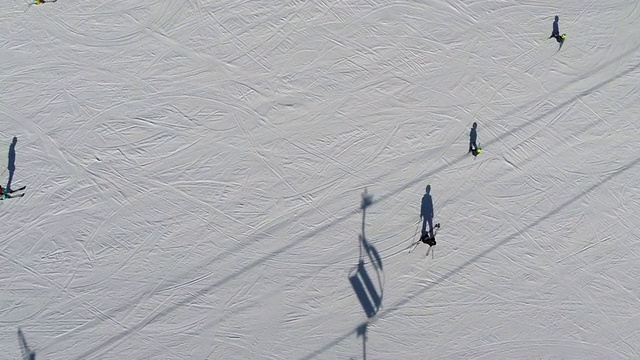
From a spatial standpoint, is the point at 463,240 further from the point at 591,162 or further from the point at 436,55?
the point at 436,55

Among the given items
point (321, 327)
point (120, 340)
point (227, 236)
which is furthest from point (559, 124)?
point (120, 340)

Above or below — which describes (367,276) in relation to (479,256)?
below

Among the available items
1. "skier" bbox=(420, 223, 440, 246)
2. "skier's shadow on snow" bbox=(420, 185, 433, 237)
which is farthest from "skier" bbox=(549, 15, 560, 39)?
"skier" bbox=(420, 223, 440, 246)

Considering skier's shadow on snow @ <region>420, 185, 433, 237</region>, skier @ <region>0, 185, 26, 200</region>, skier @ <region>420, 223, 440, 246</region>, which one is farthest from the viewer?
skier's shadow on snow @ <region>420, 185, 433, 237</region>

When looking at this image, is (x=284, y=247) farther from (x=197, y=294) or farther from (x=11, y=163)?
(x=11, y=163)

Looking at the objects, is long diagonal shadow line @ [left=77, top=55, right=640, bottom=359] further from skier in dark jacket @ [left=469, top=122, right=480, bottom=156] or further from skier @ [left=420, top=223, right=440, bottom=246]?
skier @ [left=420, top=223, right=440, bottom=246]

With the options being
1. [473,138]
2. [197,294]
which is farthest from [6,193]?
[473,138]
